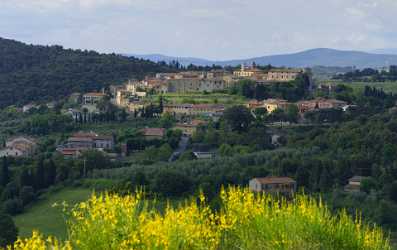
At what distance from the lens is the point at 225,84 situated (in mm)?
64750

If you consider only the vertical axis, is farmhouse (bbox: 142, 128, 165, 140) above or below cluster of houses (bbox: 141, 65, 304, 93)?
below

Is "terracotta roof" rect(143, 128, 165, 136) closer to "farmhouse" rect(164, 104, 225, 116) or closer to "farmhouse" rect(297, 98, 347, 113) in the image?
"farmhouse" rect(164, 104, 225, 116)

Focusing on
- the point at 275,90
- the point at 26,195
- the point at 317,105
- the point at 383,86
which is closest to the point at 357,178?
the point at 26,195

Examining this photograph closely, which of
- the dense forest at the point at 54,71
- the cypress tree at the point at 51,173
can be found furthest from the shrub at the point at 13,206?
the dense forest at the point at 54,71

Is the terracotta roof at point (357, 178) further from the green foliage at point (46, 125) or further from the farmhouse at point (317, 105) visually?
the green foliage at point (46, 125)

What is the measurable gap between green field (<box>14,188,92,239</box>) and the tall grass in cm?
1443

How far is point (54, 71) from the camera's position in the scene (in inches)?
2881

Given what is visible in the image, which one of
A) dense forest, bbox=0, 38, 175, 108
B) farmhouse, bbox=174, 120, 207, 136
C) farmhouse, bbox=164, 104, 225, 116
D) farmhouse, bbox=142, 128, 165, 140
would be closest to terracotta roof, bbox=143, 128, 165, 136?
farmhouse, bbox=142, 128, 165, 140

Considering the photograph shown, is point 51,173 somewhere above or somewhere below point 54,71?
below

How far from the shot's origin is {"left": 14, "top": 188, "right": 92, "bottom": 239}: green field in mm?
24778

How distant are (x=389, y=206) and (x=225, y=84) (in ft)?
130

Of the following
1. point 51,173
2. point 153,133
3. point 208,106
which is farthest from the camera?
point 208,106

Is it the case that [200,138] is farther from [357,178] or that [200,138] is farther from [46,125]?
[357,178]

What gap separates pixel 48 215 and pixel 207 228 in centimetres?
2057
